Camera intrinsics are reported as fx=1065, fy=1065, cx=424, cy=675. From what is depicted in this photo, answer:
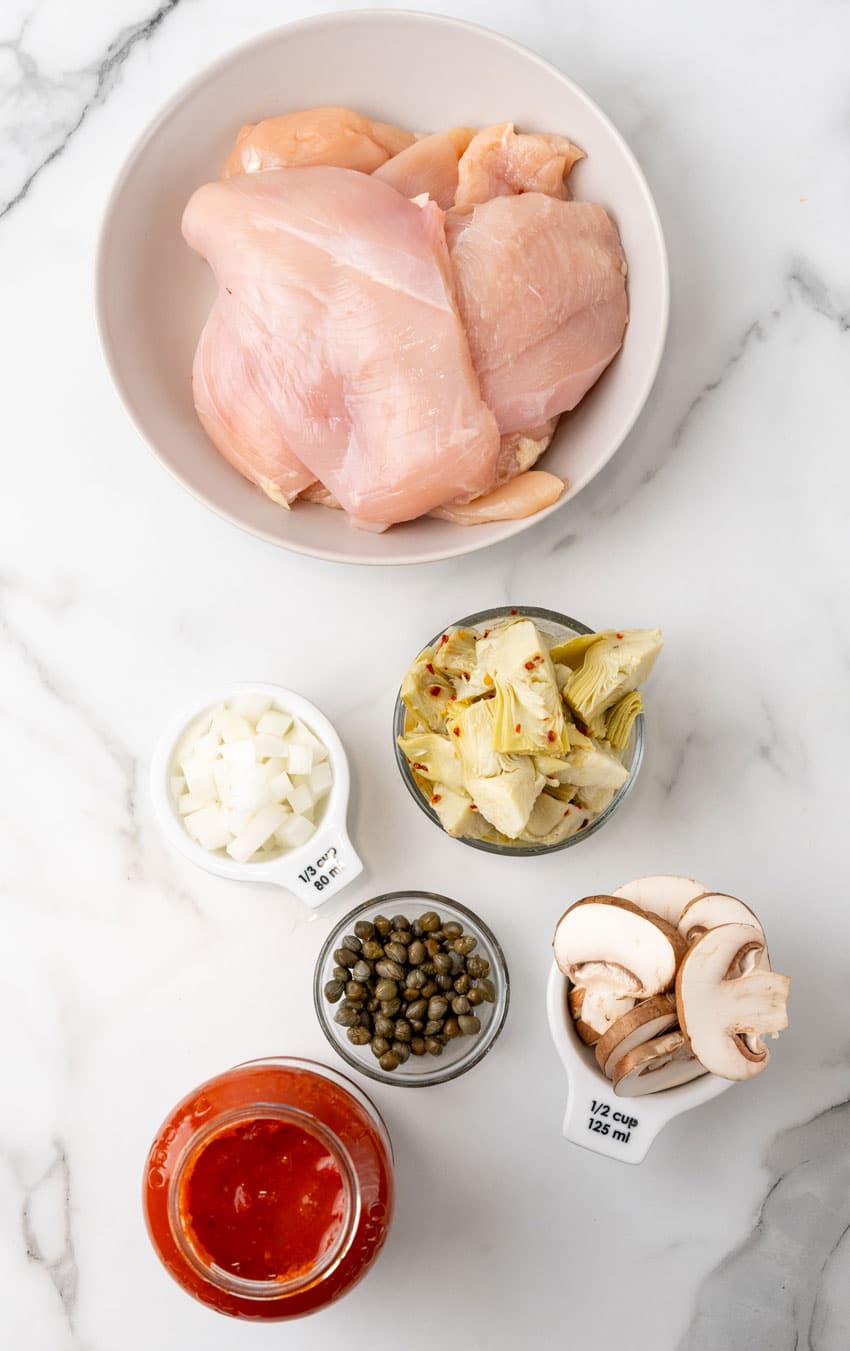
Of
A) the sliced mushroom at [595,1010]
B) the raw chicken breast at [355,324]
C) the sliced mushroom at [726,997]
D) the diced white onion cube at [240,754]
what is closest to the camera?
the sliced mushroom at [726,997]

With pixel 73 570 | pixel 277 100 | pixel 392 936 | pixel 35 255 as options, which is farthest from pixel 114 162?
pixel 392 936

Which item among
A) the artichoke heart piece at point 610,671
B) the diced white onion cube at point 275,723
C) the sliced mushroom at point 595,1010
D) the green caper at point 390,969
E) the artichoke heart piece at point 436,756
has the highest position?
the artichoke heart piece at point 610,671

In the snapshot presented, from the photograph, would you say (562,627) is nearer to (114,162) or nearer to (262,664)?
(262,664)

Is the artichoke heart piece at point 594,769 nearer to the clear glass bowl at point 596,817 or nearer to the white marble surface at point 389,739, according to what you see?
the clear glass bowl at point 596,817

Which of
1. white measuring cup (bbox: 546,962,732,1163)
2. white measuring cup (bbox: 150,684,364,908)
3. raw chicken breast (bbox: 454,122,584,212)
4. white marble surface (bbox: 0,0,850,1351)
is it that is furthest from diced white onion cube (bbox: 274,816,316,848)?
raw chicken breast (bbox: 454,122,584,212)

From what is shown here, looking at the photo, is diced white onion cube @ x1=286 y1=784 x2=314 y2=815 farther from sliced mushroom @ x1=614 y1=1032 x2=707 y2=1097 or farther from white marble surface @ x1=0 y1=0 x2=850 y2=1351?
sliced mushroom @ x1=614 y1=1032 x2=707 y2=1097

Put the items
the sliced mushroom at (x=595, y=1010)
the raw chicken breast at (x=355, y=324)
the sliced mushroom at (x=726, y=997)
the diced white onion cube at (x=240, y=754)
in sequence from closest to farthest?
the sliced mushroom at (x=726, y=997), the sliced mushroom at (x=595, y=1010), the raw chicken breast at (x=355, y=324), the diced white onion cube at (x=240, y=754)

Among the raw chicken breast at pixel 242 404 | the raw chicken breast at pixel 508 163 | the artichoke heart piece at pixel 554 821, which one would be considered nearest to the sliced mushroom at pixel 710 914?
the artichoke heart piece at pixel 554 821
